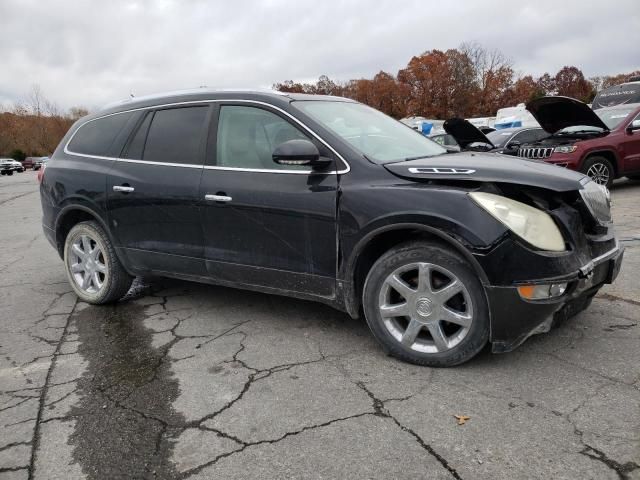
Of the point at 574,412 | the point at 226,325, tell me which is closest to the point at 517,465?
the point at 574,412

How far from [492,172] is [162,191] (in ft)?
7.95

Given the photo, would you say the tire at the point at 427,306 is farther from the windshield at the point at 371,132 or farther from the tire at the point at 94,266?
the tire at the point at 94,266

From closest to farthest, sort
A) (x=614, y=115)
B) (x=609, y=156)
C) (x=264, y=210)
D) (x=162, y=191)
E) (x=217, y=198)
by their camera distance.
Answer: (x=264, y=210), (x=217, y=198), (x=162, y=191), (x=609, y=156), (x=614, y=115)

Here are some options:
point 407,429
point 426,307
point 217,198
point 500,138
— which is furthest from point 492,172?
point 500,138

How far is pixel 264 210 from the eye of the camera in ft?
12.2

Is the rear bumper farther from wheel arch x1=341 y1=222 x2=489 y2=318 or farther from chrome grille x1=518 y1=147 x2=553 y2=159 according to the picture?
chrome grille x1=518 y1=147 x2=553 y2=159

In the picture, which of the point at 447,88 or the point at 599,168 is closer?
the point at 599,168

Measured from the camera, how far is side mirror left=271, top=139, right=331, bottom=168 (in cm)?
341

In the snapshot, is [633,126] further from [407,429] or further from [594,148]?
[407,429]

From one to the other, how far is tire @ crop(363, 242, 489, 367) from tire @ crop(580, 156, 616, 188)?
804 centimetres

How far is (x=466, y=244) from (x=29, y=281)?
4935 mm

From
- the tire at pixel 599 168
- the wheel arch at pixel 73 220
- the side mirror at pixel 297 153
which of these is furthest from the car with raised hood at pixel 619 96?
the wheel arch at pixel 73 220

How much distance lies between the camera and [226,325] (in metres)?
4.24

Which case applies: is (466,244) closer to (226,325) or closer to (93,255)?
(226,325)
